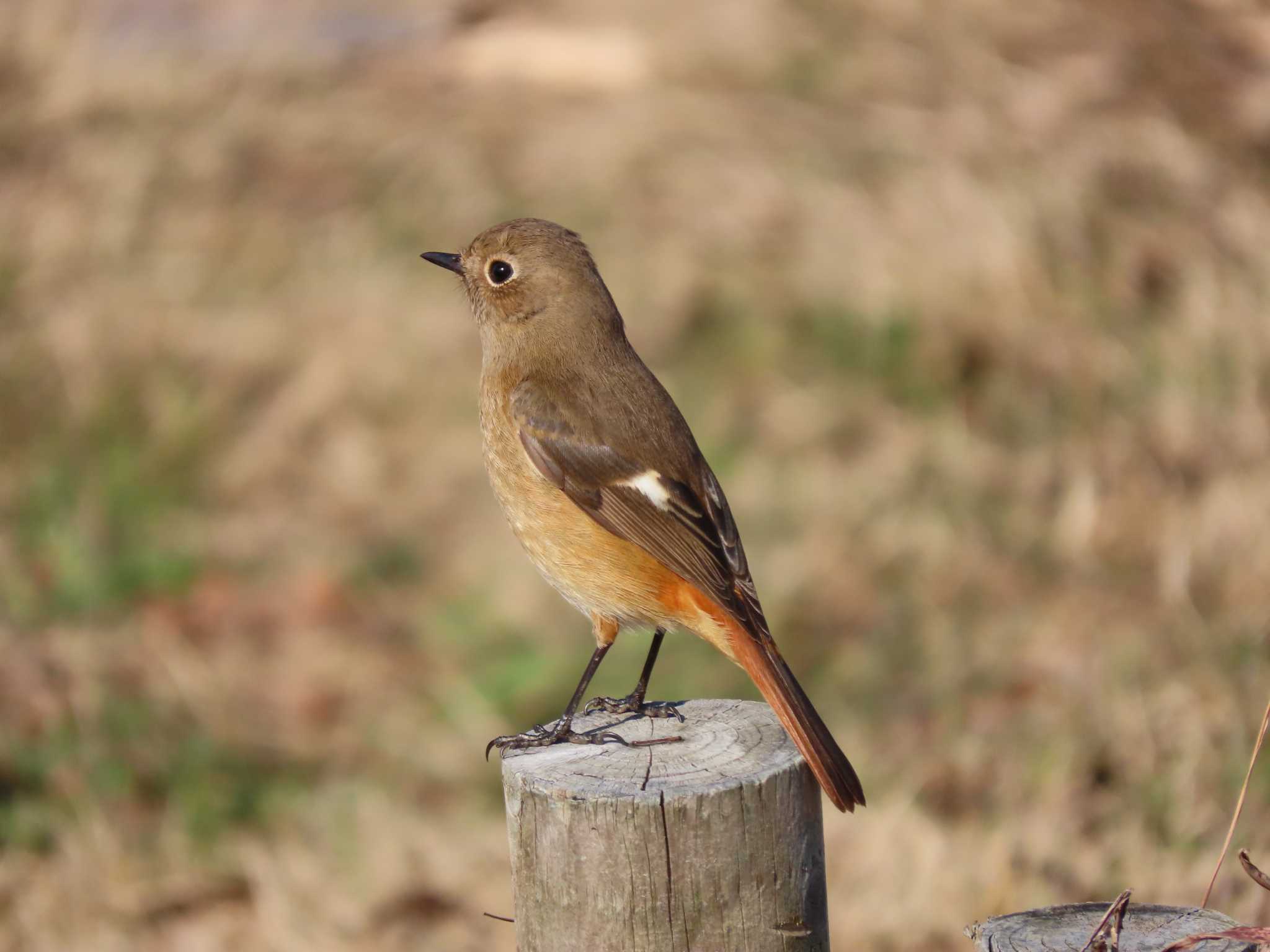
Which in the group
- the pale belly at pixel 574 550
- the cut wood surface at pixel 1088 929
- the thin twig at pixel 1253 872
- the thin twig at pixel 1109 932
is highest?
the pale belly at pixel 574 550

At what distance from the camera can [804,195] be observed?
8.56 metres

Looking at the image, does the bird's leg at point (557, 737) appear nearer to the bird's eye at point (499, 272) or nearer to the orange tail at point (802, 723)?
the orange tail at point (802, 723)

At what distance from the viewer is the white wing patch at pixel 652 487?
3.36 m

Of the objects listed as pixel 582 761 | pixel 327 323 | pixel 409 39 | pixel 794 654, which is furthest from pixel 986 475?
pixel 409 39

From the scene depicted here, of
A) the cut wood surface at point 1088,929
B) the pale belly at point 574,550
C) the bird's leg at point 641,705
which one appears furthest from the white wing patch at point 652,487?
the cut wood surface at point 1088,929

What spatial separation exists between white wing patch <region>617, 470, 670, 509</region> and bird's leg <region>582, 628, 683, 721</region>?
0.31m

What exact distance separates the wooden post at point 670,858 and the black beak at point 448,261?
1.77 metres

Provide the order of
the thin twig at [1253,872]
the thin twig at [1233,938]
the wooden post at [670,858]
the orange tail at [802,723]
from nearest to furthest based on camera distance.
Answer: the thin twig at [1233,938] → the thin twig at [1253,872] → the wooden post at [670,858] → the orange tail at [802,723]

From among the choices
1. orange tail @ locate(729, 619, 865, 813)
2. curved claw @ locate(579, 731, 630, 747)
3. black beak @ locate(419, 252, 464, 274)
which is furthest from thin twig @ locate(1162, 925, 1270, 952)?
black beak @ locate(419, 252, 464, 274)

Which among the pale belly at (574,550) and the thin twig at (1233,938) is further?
the pale belly at (574,550)

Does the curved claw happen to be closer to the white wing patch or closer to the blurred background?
the white wing patch

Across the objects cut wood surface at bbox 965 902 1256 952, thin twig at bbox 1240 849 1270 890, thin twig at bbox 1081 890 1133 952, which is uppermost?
thin twig at bbox 1240 849 1270 890

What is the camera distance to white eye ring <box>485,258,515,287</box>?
3857 millimetres

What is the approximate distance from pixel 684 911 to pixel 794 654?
3672 millimetres
